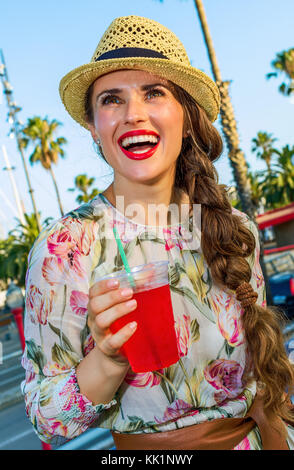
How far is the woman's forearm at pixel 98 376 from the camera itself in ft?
4.34

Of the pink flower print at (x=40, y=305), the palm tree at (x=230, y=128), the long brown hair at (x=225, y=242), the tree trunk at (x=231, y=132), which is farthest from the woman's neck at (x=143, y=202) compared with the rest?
the palm tree at (x=230, y=128)

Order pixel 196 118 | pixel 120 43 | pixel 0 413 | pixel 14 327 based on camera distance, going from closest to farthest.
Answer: pixel 120 43 → pixel 196 118 → pixel 0 413 → pixel 14 327

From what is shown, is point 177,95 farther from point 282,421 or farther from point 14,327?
point 14,327

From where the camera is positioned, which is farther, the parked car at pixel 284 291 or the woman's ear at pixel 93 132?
the parked car at pixel 284 291

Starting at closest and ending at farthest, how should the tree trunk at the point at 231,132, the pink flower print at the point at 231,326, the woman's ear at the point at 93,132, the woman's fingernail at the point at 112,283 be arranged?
the woman's fingernail at the point at 112,283
the pink flower print at the point at 231,326
the woman's ear at the point at 93,132
the tree trunk at the point at 231,132

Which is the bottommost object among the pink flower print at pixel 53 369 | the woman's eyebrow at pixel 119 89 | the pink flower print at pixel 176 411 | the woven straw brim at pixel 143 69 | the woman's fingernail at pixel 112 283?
the pink flower print at pixel 176 411

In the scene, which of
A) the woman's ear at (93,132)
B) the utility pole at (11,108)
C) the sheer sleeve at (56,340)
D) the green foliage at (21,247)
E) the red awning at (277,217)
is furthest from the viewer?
the green foliage at (21,247)

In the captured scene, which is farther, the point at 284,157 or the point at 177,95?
the point at 284,157

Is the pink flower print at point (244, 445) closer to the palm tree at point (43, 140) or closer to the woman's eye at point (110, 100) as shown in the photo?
the woman's eye at point (110, 100)

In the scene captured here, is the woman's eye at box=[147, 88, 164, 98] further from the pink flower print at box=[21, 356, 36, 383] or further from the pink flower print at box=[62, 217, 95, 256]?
the pink flower print at box=[21, 356, 36, 383]

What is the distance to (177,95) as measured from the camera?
185 centimetres

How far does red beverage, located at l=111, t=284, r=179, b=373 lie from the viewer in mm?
1278
